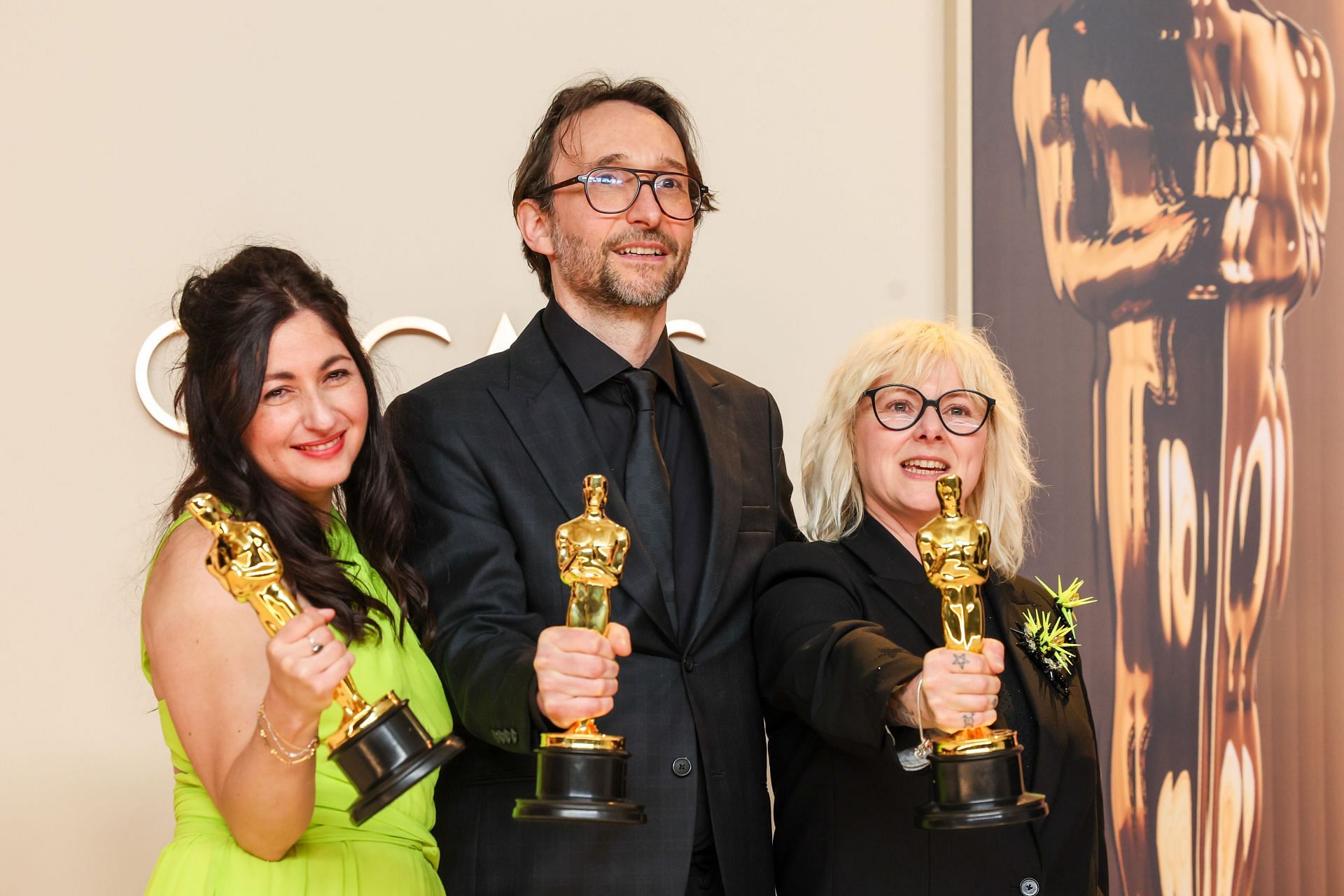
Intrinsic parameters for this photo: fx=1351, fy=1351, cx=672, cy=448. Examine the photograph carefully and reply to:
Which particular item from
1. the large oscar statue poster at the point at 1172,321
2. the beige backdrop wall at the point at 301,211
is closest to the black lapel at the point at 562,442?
the beige backdrop wall at the point at 301,211

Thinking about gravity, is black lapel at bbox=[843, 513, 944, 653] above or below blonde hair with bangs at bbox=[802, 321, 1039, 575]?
below

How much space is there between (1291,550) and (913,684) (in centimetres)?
236

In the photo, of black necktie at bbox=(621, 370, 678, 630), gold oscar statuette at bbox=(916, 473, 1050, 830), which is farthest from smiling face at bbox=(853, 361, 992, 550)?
gold oscar statuette at bbox=(916, 473, 1050, 830)

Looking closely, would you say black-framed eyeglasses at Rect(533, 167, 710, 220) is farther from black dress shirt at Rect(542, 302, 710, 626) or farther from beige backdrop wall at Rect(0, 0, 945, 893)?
beige backdrop wall at Rect(0, 0, 945, 893)

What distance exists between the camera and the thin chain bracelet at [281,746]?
1.69 metres

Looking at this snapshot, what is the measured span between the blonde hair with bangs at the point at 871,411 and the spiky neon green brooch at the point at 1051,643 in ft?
0.42

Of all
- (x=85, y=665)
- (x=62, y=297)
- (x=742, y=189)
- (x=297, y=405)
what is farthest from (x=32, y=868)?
(x=742, y=189)

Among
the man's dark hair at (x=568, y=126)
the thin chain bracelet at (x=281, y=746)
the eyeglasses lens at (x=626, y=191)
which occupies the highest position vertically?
the man's dark hair at (x=568, y=126)

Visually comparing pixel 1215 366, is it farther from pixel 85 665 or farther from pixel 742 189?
pixel 85 665

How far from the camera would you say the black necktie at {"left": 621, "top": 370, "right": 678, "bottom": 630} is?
228cm

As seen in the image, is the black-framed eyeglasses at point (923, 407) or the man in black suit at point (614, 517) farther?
the black-framed eyeglasses at point (923, 407)

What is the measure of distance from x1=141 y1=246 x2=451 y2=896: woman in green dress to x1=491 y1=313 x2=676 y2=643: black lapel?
9.3 inches

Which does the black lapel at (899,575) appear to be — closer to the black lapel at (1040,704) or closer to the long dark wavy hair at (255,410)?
the black lapel at (1040,704)

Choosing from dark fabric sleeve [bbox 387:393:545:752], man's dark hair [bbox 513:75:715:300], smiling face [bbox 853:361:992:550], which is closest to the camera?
dark fabric sleeve [bbox 387:393:545:752]
